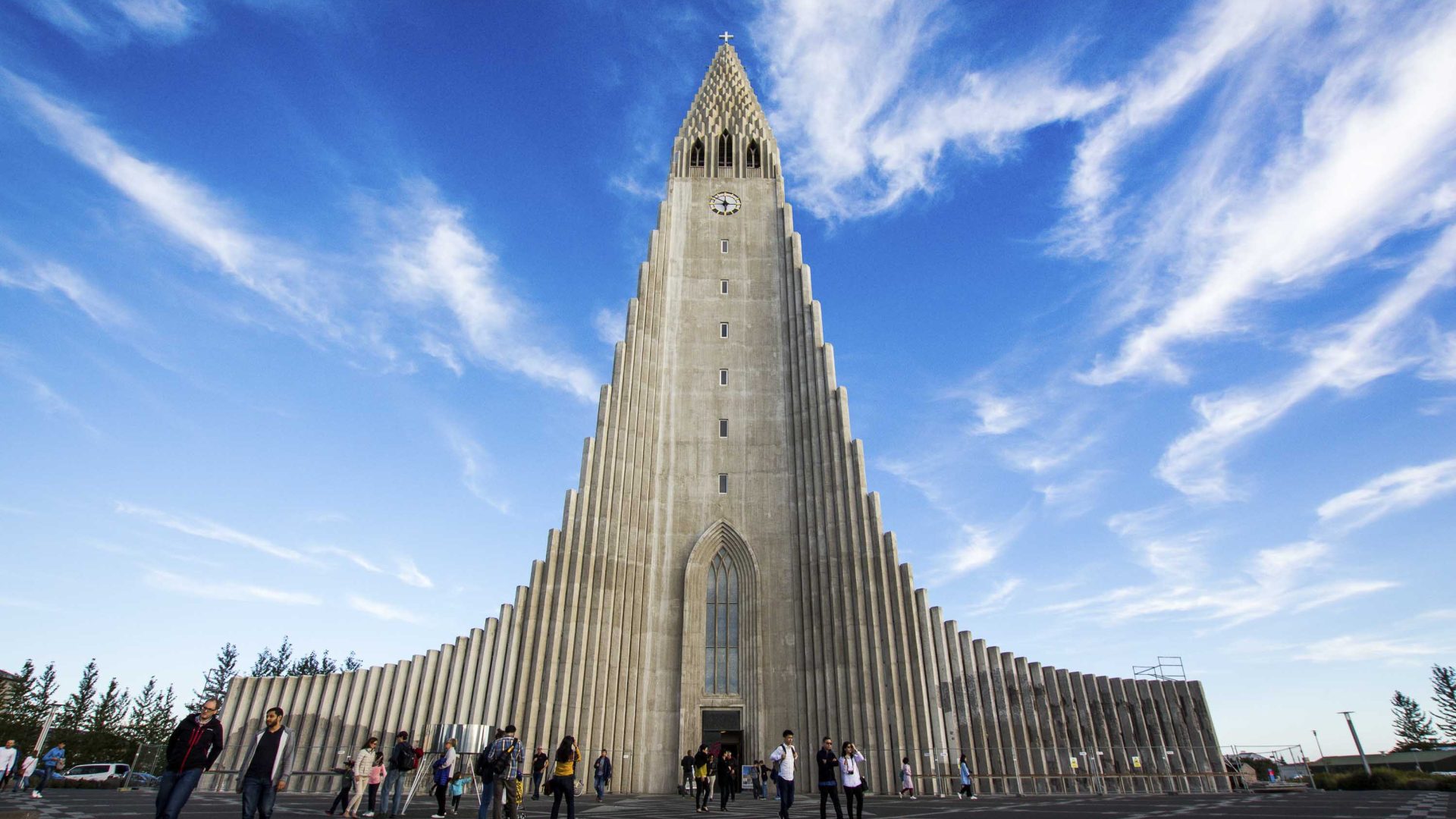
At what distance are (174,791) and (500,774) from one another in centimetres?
454

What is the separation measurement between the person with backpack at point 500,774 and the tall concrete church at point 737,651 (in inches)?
533

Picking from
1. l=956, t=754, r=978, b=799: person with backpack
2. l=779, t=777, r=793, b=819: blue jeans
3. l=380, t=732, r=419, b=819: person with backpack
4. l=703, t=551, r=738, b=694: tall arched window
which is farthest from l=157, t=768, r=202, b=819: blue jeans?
l=703, t=551, r=738, b=694: tall arched window

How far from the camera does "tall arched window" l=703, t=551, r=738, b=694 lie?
27047 mm

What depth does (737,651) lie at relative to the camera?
1082 inches

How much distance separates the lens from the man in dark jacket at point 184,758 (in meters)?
7.91

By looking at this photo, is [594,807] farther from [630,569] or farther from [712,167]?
[712,167]

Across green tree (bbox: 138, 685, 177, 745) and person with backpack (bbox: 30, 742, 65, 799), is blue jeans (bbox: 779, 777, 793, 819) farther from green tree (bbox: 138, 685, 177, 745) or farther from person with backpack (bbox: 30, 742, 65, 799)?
green tree (bbox: 138, 685, 177, 745)

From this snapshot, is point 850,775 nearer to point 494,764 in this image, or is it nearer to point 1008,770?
point 494,764

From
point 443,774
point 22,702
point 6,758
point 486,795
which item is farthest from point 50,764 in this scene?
point 22,702

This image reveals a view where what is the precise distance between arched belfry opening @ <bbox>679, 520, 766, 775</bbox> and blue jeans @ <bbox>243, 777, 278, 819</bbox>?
61.2 ft

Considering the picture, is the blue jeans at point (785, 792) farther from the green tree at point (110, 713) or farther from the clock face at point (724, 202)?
the green tree at point (110, 713)

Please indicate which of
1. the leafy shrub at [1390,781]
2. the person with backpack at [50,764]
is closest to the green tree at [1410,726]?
the leafy shrub at [1390,781]

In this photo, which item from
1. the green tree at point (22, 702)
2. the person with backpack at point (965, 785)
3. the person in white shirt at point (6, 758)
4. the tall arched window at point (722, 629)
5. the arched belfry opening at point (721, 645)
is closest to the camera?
the person in white shirt at point (6, 758)

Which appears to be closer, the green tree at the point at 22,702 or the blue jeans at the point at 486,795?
the blue jeans at the point at 486,795
